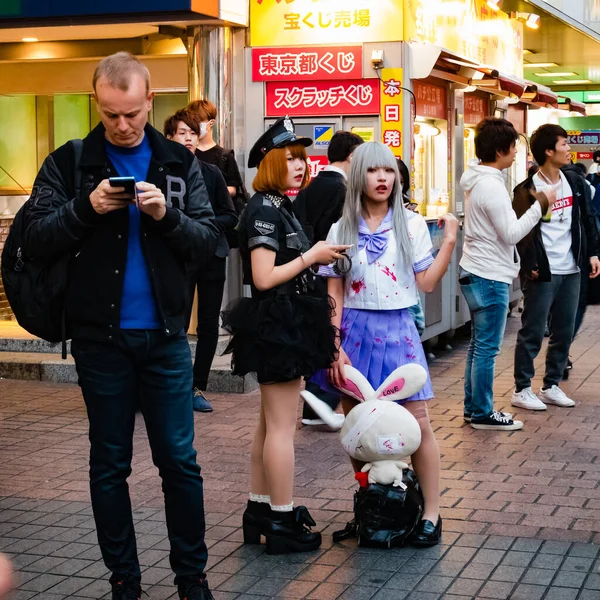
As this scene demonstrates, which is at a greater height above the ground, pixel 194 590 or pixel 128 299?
pixel 128 299

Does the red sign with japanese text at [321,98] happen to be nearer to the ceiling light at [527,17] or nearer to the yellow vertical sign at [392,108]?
the yellow vertical sign at [392,108]

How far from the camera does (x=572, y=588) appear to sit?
4.77 m

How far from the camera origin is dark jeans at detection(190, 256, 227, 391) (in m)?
8.39

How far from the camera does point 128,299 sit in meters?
4.32

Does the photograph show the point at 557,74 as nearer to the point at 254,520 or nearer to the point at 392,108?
the point at 392,108

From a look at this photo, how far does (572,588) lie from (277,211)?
192cm

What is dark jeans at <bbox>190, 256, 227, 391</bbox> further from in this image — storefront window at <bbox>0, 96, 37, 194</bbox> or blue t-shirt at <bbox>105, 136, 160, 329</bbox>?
storefront window at <bbox>0, 96, 37, 194</bbox>

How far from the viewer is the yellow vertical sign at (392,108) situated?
9.85 m

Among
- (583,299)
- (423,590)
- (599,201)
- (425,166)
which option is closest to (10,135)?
(425,166)

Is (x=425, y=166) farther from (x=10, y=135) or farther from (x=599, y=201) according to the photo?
(x=599, y=201)

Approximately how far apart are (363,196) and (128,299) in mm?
1561

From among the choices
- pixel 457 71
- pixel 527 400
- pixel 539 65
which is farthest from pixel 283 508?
pixel 539 65

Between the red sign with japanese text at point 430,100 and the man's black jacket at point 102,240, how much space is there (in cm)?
615

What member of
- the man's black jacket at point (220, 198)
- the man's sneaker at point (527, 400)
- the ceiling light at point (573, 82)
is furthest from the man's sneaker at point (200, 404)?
the ceiling light at point (573, 82)
